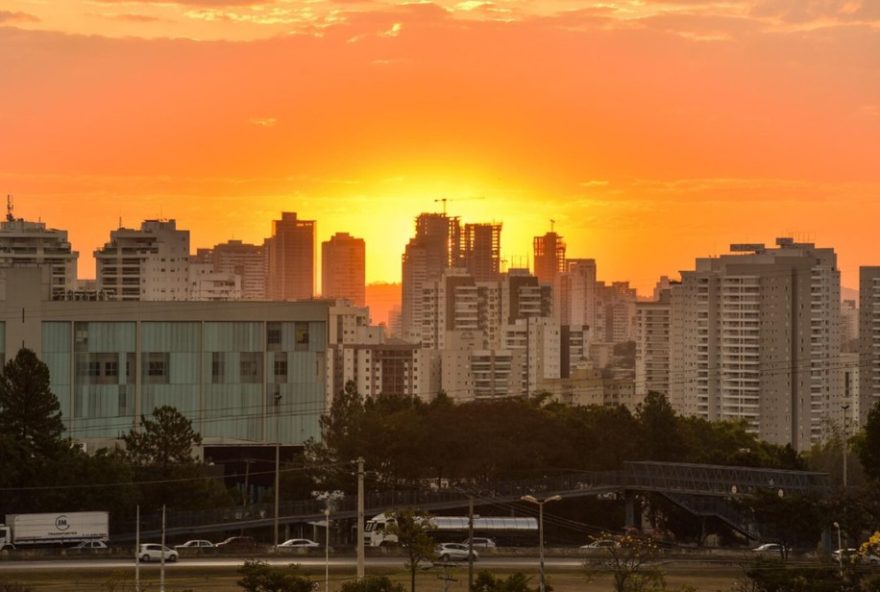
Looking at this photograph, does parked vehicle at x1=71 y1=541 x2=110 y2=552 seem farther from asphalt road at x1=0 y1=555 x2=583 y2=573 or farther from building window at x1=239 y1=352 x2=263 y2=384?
building window at x1=239 y1=352 x2=263 y2=384

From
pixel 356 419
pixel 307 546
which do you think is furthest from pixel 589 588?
pixel 356 419

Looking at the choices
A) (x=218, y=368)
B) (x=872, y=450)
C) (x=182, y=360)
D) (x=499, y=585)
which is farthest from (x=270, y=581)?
(x=218, y=368)

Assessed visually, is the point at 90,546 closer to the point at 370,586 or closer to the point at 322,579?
the point at 322,579

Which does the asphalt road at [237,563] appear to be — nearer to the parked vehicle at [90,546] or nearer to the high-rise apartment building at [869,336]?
the parked vehicle at [90,546]

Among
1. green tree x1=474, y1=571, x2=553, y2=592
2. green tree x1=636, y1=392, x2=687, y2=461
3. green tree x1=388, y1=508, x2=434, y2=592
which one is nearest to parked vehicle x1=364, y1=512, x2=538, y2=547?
green tree x1=636, y1=392, x2=687, y2=461

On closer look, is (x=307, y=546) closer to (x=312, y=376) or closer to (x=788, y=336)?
(x=312, y=376)

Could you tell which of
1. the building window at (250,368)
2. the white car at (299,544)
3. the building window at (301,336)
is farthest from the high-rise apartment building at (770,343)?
the white car at (299,544)
